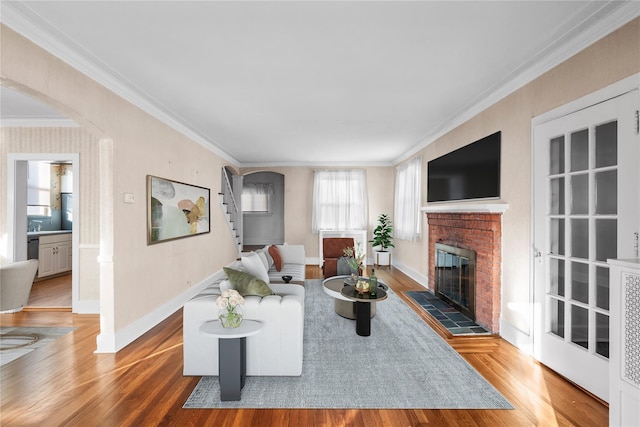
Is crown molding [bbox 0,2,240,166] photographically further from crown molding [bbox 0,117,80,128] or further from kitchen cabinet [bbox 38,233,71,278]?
kitchen cabinet [bbox 38,233,71,278]

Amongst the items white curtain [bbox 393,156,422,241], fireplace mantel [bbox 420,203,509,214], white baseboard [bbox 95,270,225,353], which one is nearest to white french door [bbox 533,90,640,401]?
fireplace mantel [bbox 420,203,509,214]

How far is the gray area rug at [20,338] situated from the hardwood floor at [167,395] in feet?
0.43

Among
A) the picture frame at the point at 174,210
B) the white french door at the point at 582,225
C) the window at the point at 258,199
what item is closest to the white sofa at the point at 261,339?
the picture frame at the point at 174,210

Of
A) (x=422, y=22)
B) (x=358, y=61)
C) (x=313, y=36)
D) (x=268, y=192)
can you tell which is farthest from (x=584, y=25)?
(x=268, y=192)

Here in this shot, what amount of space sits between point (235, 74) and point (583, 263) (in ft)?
11.7

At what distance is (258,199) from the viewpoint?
9.91m

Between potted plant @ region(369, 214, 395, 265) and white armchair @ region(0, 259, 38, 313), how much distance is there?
639cm

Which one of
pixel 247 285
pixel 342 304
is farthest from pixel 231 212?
pixel 247 285

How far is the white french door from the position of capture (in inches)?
82.3

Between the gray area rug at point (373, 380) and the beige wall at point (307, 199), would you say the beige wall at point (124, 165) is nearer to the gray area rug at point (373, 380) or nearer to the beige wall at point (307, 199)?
the gray area rug at point (373, 380)

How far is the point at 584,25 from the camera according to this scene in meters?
2.20

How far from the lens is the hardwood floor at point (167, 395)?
6.75 feet

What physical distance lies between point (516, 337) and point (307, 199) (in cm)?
583

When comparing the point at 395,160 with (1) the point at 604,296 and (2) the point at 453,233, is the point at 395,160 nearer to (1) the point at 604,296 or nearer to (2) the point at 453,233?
(2) the point at 453,233
